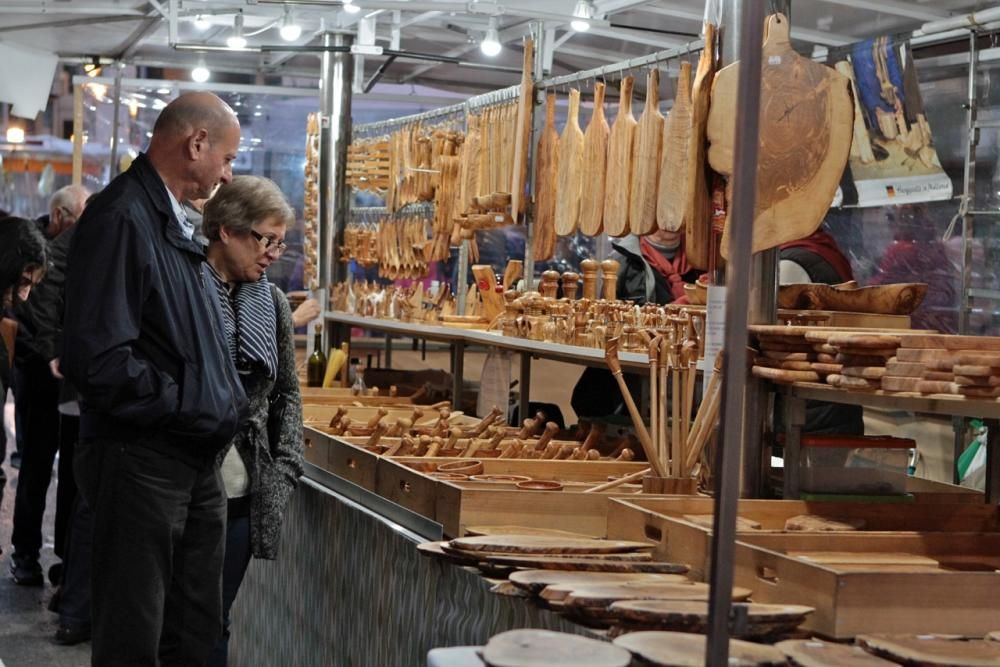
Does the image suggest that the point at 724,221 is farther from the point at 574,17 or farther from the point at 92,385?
the point at 574,17

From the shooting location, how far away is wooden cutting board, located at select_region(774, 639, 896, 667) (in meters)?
2.08

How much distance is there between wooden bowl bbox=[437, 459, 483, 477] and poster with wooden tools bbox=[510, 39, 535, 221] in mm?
1264

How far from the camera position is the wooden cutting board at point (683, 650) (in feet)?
6.43

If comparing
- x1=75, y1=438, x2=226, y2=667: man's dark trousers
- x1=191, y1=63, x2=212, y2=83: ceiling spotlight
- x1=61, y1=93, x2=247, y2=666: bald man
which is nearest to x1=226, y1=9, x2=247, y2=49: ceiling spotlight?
x1=191, y1=63, x2=212, y2=83: ceiling spotlight

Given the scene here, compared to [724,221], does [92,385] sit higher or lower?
lower

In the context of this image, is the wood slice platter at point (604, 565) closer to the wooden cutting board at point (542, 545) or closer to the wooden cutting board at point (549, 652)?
the wooden cutting board at point (542, 545)

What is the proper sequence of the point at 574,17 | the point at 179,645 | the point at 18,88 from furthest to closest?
1. the point at 18,88
2. the point at 574,17
3. the point at 179,645

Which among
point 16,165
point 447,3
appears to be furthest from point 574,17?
point 16,165

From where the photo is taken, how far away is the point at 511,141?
502 centimetres

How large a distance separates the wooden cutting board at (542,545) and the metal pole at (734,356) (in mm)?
1342

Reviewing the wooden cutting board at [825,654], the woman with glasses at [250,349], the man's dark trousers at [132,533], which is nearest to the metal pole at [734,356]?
the wooden cutting board at [825,654]

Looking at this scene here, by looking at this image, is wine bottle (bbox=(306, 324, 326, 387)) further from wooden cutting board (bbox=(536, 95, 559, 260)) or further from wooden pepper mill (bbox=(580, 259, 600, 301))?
wooden pepper mill (bbox=(580, 259, 600, 301))

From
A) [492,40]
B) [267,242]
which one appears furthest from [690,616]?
[492,40]

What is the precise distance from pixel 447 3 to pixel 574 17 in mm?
544
